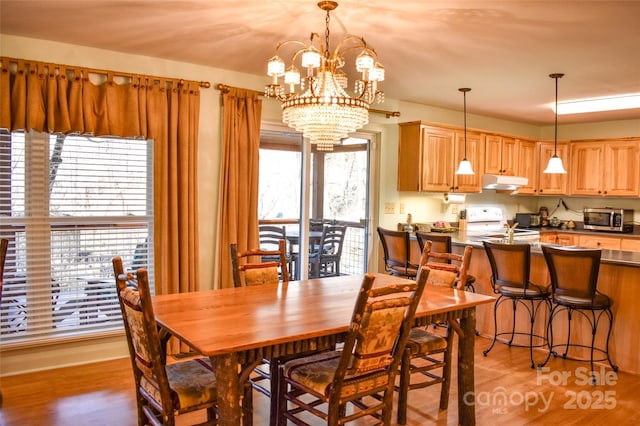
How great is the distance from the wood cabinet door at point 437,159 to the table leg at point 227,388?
13.0 feet

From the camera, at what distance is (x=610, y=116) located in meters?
6.42

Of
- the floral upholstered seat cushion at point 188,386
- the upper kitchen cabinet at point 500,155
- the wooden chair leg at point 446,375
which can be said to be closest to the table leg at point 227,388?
the floral upholstered seat cushion at point 188,386

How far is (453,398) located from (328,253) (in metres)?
2.35

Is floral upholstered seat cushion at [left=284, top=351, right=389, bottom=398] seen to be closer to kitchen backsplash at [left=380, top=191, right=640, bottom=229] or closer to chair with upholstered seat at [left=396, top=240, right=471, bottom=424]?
chair with upholstered seat at [left=396, top=240, right=471, bottom=424]

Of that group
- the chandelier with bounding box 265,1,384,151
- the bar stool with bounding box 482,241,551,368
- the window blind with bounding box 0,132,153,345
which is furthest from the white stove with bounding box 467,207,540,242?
the window blind with bounding box 0,132,153,345

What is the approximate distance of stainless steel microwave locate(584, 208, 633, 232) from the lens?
6.55 m

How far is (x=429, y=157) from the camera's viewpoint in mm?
5609

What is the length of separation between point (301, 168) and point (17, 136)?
2.50 m

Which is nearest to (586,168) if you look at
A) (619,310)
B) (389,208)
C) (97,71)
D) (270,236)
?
(389,208)

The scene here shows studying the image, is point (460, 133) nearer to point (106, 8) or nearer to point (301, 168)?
point (301, 168)

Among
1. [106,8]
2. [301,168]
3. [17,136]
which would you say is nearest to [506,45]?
[301,168]

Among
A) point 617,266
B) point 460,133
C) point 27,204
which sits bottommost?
point 617,266

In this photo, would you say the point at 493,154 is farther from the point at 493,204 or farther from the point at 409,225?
the point at 409,225

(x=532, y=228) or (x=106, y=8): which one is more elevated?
(x=106, y=8)
